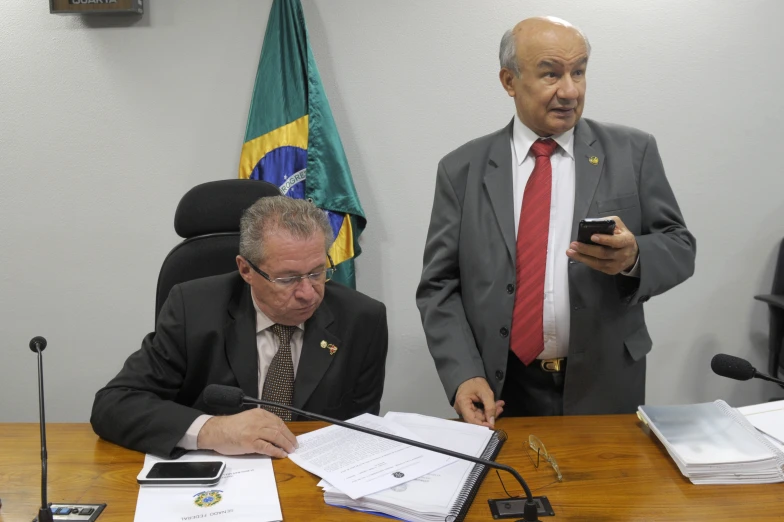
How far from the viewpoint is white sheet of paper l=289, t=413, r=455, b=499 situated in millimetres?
1554

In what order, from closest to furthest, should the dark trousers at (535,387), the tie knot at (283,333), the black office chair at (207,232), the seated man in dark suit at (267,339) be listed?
the seated man in dark suit at (267,339), the tie knot at (283,333), the dark trousers at (535,387), the black office chair at (207,232)

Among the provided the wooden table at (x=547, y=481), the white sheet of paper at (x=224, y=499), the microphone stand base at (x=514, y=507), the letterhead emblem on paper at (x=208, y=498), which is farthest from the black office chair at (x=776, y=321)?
the letterhead emblem on paper at (x=208, y=498)

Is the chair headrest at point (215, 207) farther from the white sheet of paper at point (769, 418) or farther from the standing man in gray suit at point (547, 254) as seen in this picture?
the white sheet of paper at point (769, 418)

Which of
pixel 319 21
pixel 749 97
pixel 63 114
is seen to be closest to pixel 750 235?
pixel 749 97

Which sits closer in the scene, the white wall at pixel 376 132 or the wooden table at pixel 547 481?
the wooden table at pixel 547 481

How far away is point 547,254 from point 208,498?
1.11m

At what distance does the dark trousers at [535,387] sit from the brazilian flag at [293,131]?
1279 millimetres

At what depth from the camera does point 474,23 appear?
330cm

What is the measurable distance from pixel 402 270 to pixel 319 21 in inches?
45.8

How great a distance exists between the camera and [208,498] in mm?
1512

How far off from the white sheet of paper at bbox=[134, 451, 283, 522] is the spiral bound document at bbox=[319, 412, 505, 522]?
12 cm

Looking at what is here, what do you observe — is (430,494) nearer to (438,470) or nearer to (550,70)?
(438,470)

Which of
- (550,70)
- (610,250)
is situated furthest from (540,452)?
(550,70)

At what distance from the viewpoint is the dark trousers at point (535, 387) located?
2.15m
